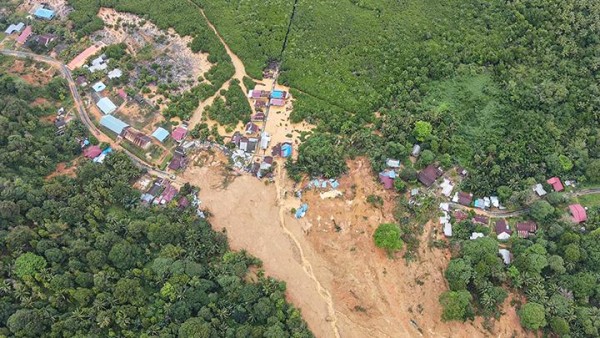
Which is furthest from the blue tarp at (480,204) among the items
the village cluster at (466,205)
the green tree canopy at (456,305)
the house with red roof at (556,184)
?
the green tree canopy at (456,305)

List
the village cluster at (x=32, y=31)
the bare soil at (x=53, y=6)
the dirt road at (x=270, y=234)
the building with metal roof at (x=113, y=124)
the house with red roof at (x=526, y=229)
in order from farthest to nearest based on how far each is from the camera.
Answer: the bare soil at (x=53, y=6) < the village cluster at (x=32, y=31) < the building with metal roof at (x=113, y=124) < the house with red roof at (x=526, y=229) < the dirt road at (x=270, y=234)

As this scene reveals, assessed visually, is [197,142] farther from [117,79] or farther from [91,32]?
[91,32]

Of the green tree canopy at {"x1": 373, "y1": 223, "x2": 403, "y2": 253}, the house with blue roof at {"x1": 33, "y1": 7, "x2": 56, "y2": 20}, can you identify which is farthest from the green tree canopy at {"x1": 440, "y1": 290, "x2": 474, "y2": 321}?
the house with blue roof at {"x1": 33, "y1": 7, "x2": 56, "y2": 20}

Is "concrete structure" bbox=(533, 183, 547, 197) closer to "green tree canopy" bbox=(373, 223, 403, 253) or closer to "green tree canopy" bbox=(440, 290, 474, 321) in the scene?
"green tree canopy" bbox=(440, 290, 474, 321)

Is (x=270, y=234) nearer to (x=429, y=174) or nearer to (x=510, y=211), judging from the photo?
(x=429, y=174)

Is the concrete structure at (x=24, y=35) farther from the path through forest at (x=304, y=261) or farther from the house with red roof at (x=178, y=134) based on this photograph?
the path through forest at (x=304, y=261)

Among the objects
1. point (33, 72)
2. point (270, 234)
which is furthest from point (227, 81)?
point (33, 72)
